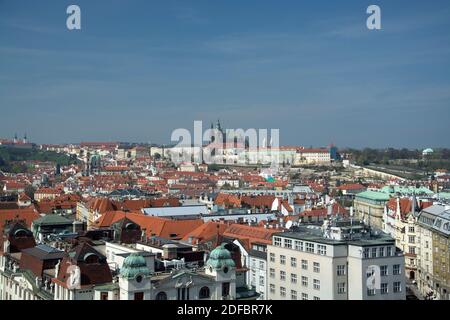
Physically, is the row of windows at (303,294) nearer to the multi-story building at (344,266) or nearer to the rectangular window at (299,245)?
the multi-story building at (344,266)

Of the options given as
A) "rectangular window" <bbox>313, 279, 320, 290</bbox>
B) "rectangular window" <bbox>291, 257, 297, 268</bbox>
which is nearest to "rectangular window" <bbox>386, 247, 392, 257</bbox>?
"rectangular window" <bbox>313, 279, 320, 290</bbox>

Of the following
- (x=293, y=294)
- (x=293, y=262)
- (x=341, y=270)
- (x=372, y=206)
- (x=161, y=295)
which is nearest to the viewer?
(x=161, y=295)

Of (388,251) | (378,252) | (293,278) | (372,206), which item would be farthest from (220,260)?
(372,206)

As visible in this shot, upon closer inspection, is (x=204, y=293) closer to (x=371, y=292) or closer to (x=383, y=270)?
(x=371, y=292)

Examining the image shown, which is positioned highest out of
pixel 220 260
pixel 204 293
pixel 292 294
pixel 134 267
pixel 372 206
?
pixel 134 267

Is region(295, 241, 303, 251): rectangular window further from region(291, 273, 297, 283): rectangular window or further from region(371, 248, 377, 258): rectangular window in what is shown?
region(371, 248, 377, 258): rectangular window

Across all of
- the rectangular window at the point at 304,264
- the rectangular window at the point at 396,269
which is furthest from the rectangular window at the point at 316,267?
the rectangular window at the point at 396,269

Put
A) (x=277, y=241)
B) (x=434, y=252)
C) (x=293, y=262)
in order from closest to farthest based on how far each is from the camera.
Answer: (x=293, y=262) < (x=277, y=241) < (x=434, y=252)

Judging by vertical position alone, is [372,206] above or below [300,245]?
below
